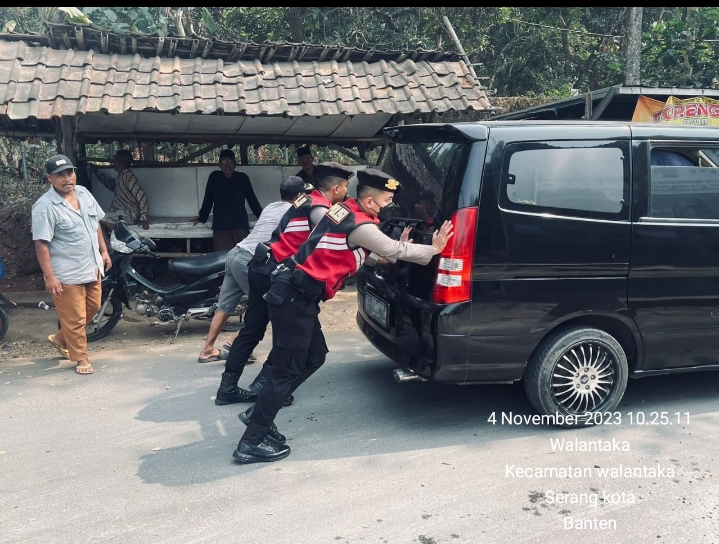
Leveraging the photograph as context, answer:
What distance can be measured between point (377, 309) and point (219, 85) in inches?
159

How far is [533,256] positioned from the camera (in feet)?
12.4

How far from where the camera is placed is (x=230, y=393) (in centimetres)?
460

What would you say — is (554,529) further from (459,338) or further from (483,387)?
(483,387)

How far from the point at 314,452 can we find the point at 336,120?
580cm

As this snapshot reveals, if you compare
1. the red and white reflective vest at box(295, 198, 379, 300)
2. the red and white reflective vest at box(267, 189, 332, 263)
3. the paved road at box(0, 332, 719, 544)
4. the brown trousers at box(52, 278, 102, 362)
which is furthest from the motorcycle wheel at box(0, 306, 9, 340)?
the red and white reflective vest at box(295, 198, 379, 300)

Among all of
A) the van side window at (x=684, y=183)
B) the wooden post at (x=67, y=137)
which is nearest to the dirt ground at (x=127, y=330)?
the wooden post at (x=67, y=137)

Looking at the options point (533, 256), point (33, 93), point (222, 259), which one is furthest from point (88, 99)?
point (533, 256)

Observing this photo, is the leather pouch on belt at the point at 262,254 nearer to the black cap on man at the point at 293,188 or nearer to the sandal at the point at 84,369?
the black cap on man at the point at 293,188

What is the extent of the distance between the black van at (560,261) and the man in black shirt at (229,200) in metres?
4.44

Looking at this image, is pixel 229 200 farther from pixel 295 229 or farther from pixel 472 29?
→ pixel 472 29

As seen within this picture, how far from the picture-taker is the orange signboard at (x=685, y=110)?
7090 mm

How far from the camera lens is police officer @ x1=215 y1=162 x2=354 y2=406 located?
423 centimetres

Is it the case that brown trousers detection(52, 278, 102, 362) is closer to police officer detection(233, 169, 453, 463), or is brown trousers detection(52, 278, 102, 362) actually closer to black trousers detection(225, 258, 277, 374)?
black trousers detection(225, 258, 277, 374)

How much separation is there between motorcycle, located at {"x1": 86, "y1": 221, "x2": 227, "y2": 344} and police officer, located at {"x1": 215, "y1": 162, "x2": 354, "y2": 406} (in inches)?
71.7
